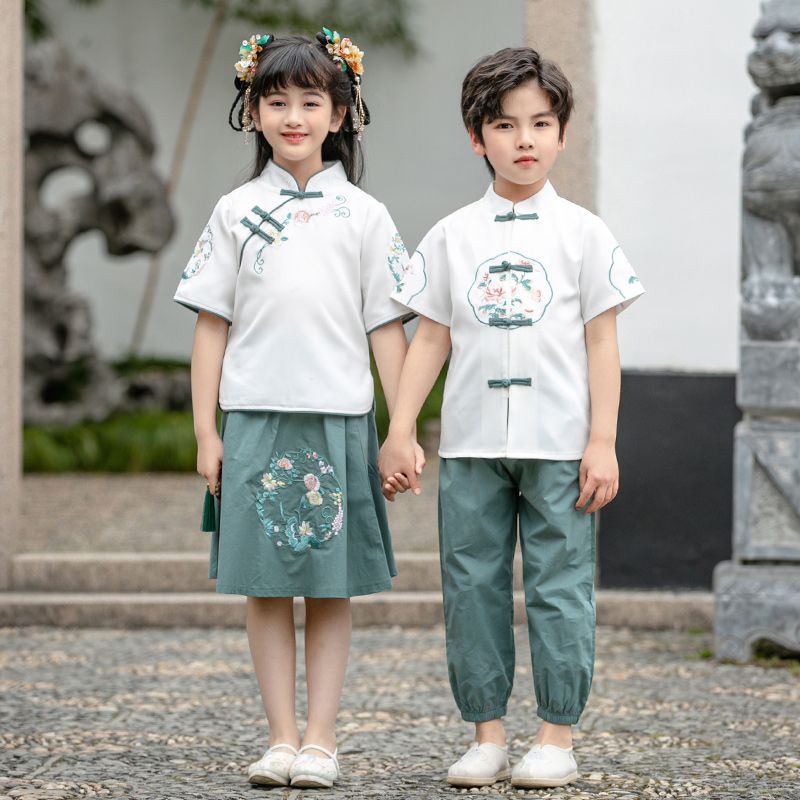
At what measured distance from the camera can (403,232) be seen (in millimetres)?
9586

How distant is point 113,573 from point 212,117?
6058mm

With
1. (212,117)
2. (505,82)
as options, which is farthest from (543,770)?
(212,117)

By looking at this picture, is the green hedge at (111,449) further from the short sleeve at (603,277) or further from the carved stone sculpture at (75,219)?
the short sleeve at (603,277)

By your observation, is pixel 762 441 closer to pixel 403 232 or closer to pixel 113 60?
pixel 403 232

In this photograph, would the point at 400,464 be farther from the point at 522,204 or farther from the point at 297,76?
the point at 297,76

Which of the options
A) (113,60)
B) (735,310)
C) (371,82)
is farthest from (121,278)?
(735,310)

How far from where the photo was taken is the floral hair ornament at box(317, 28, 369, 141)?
2482mm

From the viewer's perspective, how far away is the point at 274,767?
2.42 meters

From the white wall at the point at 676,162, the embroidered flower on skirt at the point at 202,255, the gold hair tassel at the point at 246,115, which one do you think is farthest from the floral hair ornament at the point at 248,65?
the white wall at the point at 676,162

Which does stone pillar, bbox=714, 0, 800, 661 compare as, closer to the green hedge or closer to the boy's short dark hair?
the boy's short dark hair

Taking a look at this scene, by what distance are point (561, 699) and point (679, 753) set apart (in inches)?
17.6

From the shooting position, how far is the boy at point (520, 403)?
238cm

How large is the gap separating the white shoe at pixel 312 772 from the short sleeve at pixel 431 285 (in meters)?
0.79

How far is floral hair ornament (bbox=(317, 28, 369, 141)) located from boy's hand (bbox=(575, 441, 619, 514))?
73cm
